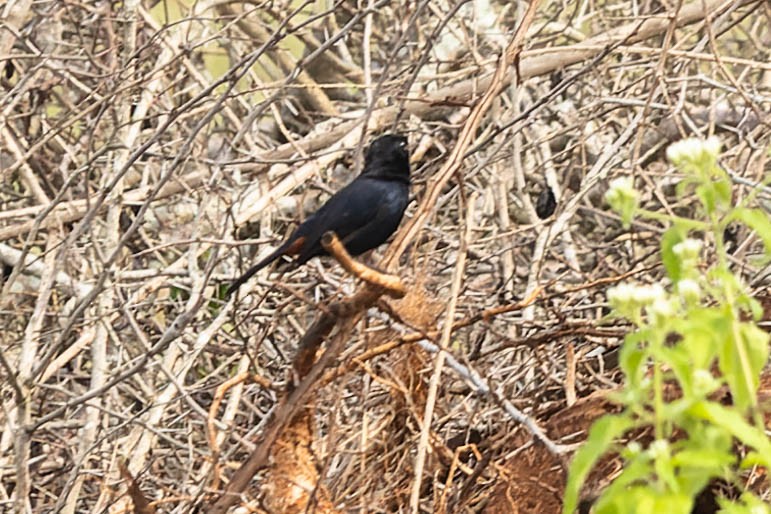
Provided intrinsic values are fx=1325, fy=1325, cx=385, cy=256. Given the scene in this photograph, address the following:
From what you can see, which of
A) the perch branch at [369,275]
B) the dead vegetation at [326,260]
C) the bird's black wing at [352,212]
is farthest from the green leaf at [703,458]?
the bird's black wing at [352,212]

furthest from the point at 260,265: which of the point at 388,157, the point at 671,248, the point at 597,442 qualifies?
the point at 597,442

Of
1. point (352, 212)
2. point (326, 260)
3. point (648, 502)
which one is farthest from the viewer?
point (326, 260)

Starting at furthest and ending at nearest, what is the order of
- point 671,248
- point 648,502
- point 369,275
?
point 369,275, point 671,248, point 648,502

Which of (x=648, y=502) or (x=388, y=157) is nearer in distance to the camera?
(x=648, y=502)

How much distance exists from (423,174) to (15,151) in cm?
161

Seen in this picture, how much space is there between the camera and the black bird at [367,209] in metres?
4.60

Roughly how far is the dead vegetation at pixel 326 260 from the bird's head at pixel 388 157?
148 millimetres

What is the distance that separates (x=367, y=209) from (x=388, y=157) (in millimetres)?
249

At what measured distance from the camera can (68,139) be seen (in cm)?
577

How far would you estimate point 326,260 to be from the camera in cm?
543

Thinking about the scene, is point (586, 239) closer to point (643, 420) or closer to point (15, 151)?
point (15, 151)

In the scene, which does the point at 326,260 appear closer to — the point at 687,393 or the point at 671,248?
the point at 671,248

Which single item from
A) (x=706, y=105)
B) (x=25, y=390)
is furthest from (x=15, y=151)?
(x=706, y=105)

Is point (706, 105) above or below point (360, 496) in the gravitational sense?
below
